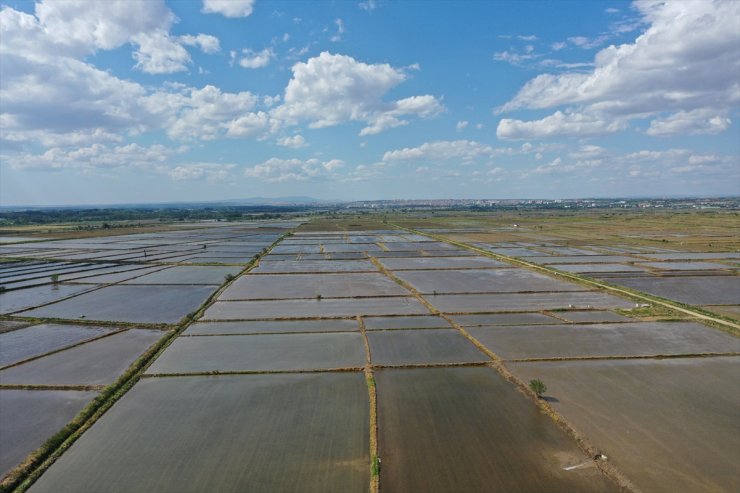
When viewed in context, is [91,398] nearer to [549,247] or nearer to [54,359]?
[54,359]

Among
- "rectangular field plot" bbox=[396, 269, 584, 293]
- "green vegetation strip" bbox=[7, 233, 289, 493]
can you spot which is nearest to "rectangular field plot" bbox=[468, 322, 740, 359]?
"rectangular field plot" bbox=[396, 269, 584, 293]

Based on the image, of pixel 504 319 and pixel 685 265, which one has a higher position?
pixel 685 265

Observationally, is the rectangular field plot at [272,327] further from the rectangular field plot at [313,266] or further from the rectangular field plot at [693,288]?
the rectangular field plot at [693,288]

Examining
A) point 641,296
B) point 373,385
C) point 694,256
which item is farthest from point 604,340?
point 694,256

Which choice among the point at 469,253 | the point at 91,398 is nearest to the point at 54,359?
the point at 91,398

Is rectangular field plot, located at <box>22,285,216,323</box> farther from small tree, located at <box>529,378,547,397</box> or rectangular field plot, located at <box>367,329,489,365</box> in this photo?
small tree, located at <box>529,378,547,397</box>

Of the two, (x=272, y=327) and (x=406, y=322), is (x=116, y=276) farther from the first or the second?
(x=406, y=322)

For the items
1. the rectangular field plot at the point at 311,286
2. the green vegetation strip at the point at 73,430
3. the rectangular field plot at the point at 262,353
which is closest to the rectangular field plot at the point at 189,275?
the rectangular field plot at the point at 311,286
